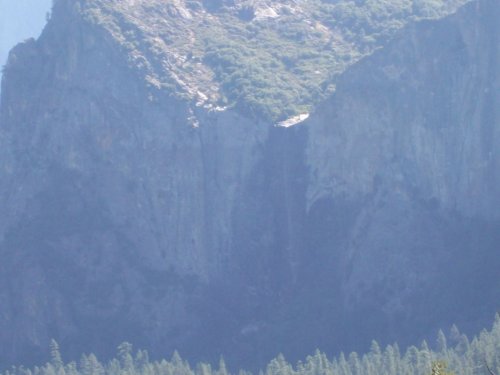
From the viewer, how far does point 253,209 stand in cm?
10419

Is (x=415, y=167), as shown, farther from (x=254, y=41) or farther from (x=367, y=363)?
(x=254, y=41)

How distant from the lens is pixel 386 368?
81938 mm

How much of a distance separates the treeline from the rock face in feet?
20.2

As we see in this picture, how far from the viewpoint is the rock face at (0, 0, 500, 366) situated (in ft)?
322

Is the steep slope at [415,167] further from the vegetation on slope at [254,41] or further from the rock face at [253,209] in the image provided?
the vegetation on slope at [254,41]

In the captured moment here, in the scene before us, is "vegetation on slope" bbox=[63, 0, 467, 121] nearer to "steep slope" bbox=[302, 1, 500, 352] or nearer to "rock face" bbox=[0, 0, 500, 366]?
"rock face" bbox=[0, 0, 500, 366]

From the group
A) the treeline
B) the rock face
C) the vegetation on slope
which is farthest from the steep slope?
the treeline

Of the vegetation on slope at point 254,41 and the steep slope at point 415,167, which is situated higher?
the vegetation on slope at point 254,41

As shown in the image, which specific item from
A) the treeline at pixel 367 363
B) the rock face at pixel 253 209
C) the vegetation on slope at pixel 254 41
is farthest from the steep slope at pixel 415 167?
the treeline at pixel 367 363

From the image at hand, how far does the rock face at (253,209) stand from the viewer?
98000mm

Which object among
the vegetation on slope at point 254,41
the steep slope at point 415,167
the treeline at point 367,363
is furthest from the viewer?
the vegetation on slope at point 254,41

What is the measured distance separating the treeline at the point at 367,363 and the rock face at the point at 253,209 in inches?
242

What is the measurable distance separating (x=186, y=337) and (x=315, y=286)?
29.1 feet

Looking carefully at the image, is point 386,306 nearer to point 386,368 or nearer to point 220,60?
point 386,368
